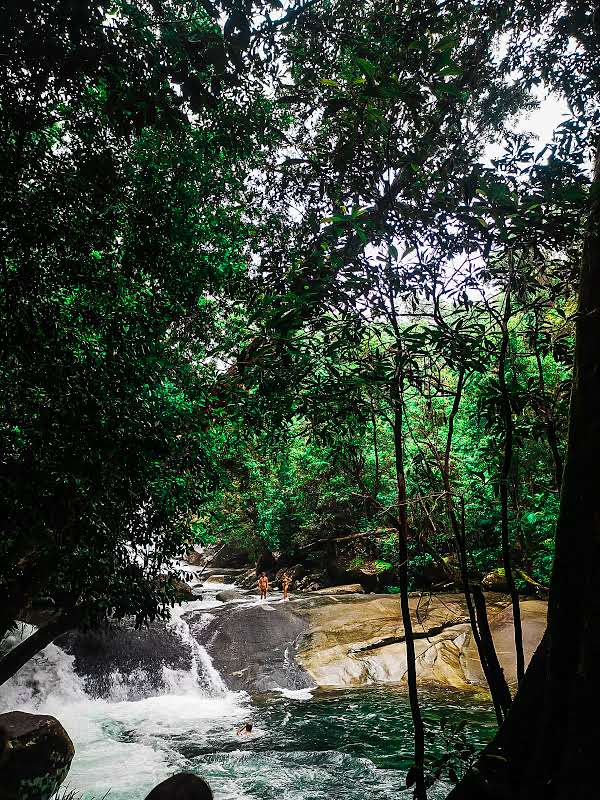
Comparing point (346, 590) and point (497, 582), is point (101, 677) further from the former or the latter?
point (497, 582)

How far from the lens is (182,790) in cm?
626

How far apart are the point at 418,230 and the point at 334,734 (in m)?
9.69

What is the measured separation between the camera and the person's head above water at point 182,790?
6.20 metres

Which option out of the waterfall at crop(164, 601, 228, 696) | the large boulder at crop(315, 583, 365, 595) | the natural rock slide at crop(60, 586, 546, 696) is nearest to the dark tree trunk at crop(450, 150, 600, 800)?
the natural rock slide at crop(60, 586, 546, 696)

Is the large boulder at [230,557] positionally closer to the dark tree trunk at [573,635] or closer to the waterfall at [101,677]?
the waterfall at [101,677]

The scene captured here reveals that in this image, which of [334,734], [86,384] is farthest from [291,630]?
[86,384]

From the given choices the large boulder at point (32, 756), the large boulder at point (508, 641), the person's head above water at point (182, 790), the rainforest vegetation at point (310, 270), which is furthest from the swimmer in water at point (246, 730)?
the rainforest vegetation at point (310, 270)

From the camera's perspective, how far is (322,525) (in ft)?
74.8

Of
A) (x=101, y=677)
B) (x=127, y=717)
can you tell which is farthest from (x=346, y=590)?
(x=127, y=717)

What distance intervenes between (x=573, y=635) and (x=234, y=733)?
9731 millimetres

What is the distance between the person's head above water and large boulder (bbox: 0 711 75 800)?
1729mm

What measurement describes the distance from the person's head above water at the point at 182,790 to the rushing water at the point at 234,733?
1.81m

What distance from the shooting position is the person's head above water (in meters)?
6.20

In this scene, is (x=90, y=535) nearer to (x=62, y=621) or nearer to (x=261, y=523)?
(x=62, y=621)
